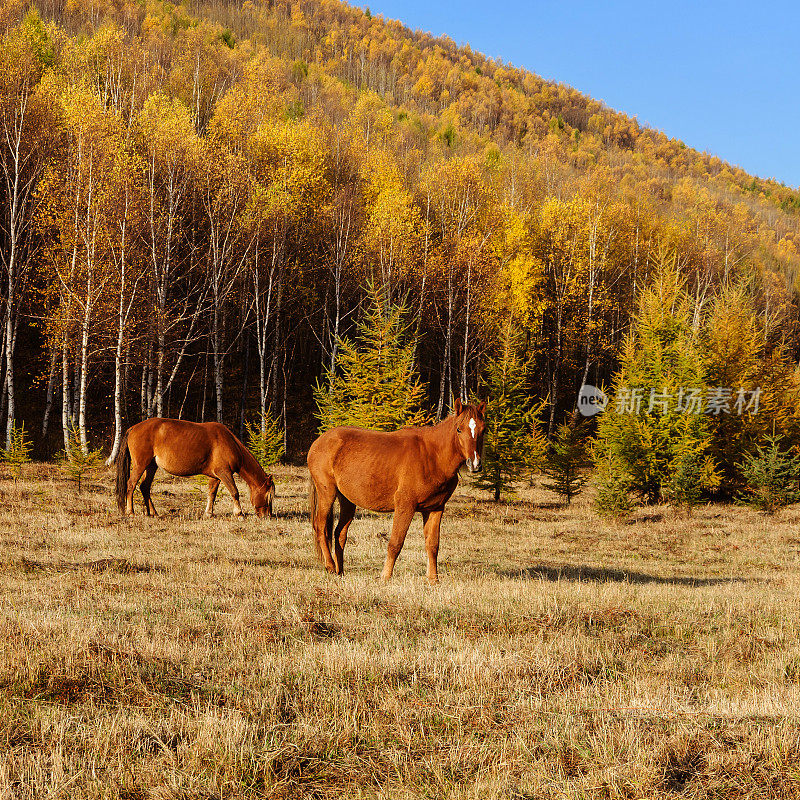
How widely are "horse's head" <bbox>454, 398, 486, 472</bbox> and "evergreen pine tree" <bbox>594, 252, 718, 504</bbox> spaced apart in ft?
55.4

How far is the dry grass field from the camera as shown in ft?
10.9

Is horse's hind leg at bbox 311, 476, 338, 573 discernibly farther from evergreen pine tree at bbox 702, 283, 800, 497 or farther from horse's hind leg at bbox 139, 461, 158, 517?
evergreen pine tree at bbox 702, 283, 800, 497

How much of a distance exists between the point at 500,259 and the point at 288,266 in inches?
536

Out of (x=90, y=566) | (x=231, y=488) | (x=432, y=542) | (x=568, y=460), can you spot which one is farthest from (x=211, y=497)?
(x=568, y=460)

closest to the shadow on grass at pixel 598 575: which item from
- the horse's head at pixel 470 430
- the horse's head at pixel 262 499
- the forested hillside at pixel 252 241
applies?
the horse's head at pixel 470 430

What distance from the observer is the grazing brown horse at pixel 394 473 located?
8867 millimetres

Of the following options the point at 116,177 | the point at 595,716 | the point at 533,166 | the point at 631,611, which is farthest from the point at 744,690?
the point at 533,166

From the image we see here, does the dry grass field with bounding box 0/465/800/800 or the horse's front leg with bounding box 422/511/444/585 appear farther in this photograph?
the horse's front leg with bounding box 422/511/444/585

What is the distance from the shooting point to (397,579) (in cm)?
909

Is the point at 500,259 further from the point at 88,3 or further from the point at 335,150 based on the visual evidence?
the point at 88,3

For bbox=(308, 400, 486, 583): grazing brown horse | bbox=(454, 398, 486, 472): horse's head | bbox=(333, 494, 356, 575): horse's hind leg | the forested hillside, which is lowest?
bbox=(333, 494, 356, 575): horse's hind leg

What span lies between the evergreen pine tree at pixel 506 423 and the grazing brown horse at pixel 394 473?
596 inches

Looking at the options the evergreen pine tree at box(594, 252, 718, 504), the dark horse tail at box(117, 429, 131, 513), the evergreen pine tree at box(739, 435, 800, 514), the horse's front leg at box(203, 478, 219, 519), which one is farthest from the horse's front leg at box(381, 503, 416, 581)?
the evergreen pine tree at box(739, 435, 800, 514)

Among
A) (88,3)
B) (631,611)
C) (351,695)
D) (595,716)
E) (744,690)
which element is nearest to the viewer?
(595,716)
